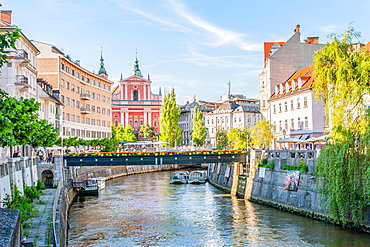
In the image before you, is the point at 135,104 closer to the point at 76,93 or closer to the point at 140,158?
the point at 76,93

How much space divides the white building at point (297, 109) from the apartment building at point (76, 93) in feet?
115

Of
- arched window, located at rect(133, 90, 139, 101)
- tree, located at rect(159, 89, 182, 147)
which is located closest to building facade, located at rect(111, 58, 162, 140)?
arched window, located at rect(133, 90, 139, 101)

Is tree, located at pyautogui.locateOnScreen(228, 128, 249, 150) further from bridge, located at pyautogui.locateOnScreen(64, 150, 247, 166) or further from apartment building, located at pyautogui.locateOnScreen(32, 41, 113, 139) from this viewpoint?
apartment building, located at pyautogui.locateOnScreen(32, 41, 113, 139)

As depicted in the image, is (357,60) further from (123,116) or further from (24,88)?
(123,116)

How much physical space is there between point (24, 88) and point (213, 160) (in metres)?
24.0

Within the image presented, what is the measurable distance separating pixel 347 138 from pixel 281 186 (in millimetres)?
12794

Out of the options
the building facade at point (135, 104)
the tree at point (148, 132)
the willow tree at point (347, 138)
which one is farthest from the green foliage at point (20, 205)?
the building facade at point (135, 104)

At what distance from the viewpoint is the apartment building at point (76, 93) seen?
7681 cm

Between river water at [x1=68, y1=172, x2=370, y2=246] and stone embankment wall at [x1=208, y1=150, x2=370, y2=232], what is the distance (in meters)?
0.86

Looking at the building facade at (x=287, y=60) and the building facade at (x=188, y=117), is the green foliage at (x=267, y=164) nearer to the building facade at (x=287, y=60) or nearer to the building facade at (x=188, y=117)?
the building facade at (x=287, y=60)

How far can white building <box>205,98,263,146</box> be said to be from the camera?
133750 millimetres

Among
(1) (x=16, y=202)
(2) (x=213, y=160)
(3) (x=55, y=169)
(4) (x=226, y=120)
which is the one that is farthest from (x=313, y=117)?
(4) (x=226, y=120)

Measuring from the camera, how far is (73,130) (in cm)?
8519

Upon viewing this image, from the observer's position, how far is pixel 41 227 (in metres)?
24.1
